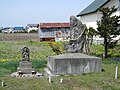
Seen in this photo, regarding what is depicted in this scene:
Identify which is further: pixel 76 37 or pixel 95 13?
pixel 95 13

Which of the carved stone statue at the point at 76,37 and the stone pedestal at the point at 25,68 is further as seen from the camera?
the carved stone statue at the point at 76,37

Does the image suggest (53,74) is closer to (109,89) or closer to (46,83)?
(46,83)

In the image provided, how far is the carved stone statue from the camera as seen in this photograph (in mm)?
15391

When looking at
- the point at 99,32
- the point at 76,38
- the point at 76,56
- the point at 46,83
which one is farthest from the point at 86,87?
the point at 99,32

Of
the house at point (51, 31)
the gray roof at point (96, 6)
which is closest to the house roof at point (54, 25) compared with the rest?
the house at point (51, 31)

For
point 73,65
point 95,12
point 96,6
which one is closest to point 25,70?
point 73,65

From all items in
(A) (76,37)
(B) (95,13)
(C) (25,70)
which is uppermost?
(B) (95,13)

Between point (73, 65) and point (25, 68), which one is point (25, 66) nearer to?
point (25, 68)

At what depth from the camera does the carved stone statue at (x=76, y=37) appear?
15.4 m

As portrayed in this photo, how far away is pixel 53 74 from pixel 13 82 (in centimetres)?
281

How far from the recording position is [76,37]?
1559cm

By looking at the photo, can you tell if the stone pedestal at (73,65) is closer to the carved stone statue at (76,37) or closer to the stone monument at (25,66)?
the stone monument at (25,66)

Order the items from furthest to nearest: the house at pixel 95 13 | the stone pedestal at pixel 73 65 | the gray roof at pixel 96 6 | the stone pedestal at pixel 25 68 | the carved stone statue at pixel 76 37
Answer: the gray roof at pixel 96 6
the house at pixel 95 13
the carved stone statue at pixel 76 37
the stone pedestal at pixel 25 68
the stone pedestal at pixel 73 65

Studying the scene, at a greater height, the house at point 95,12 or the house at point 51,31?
the house at point 95,12
